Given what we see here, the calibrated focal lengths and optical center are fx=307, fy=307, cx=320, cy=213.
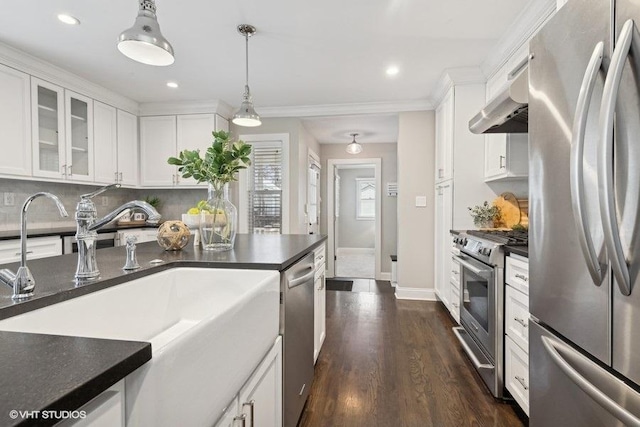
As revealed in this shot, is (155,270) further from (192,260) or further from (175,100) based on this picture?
(175,100)

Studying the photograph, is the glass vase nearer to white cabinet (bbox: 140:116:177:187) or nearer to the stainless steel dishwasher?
the stainless steel dishwasher

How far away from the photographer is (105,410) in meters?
0.42

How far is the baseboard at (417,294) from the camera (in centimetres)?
387

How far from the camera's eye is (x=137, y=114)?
4141mm

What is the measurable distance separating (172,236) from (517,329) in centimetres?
192

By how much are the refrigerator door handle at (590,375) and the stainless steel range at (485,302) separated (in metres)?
0.85

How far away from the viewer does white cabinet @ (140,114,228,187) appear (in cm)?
409

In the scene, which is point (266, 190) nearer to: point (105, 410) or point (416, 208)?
point (416, 208)

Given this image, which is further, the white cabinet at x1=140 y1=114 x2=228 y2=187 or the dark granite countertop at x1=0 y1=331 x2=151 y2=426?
the white cabinet at x1=140 y1=114 x2=228 y2=187

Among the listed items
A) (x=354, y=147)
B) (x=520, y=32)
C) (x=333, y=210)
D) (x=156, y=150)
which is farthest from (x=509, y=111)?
(x=156, y=150)

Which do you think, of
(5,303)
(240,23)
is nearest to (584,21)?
(5,303)

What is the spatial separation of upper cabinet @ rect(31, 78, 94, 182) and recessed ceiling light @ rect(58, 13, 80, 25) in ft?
3.19

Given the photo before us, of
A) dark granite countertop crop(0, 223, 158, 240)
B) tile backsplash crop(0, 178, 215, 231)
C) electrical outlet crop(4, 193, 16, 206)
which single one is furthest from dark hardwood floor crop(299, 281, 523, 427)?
electrical outlet crop(4, 193, 16, 206)

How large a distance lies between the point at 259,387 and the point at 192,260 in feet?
2.01
